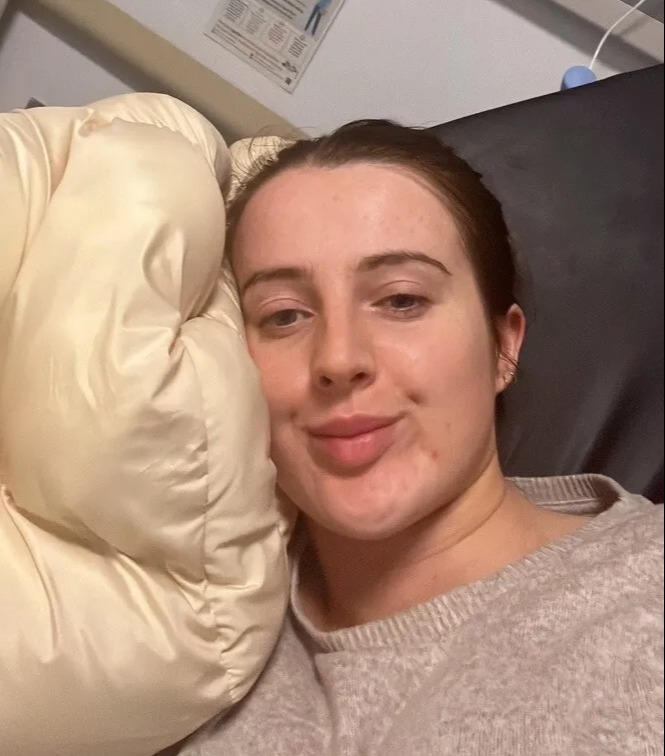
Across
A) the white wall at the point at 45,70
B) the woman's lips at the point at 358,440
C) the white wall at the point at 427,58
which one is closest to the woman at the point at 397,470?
the woman's lips at the point at 358,440

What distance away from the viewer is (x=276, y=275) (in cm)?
84

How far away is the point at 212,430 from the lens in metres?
0.73

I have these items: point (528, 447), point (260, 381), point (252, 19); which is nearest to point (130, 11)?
point (252, 19)

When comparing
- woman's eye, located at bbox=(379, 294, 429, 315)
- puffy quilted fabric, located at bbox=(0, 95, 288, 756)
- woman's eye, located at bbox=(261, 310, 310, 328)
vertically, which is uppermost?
woman's eye, located at bbox=(379, 294, 429, 315)

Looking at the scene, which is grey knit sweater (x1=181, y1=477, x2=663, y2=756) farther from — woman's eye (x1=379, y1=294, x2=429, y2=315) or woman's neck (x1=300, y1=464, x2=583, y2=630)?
woman's eye (x1=379, y1=294, x2=429, y2=315)

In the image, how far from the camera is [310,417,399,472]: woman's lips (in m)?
0.78

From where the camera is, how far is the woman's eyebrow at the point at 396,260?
80 centimetres

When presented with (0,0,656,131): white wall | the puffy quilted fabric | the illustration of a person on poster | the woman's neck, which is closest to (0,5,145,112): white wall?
(0,0,656,131): white wall

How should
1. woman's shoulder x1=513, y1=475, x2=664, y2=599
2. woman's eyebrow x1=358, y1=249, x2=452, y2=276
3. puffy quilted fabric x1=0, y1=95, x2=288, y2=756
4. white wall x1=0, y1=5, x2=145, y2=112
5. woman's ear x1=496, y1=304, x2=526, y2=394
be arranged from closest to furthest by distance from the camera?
woman's shoulder x1=513, y1=475, x2=664, y2=599
puffy quilted fabric x1=0, y1=95, x2=288, y2=756
woman's eyebrow x1=358, y1=249, x2=452, y2=276
woman's ear x1=496, y1=304, x2=526, y2=394
white wall x1=0, y1=5, x2=145, y2=112

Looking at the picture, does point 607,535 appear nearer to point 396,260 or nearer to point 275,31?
point 396,260

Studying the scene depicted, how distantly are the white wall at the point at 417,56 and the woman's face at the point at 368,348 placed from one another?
37 centimetres

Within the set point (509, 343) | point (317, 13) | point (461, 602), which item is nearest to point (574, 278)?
point (509, 343)

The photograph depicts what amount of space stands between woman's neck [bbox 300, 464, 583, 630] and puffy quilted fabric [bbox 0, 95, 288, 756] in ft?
0.46

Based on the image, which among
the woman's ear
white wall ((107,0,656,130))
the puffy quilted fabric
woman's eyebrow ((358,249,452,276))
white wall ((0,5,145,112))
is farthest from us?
white wall ((0,5,145,112))
